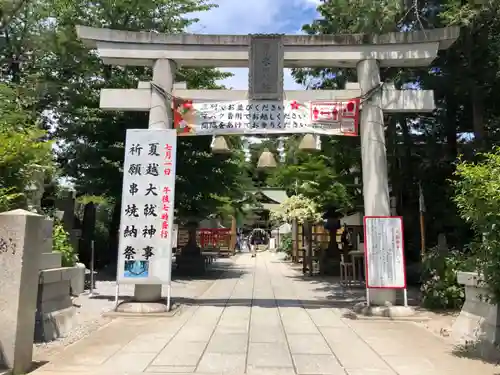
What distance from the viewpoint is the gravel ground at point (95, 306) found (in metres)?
6.53

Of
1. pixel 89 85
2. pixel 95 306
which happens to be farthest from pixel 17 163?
pixel 89 85

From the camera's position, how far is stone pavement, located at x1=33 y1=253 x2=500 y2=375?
557cm

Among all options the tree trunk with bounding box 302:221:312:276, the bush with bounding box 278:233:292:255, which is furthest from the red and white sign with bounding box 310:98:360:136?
the bush with bounding box 278:233:292:255

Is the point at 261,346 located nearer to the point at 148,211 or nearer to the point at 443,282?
the point at 148,211

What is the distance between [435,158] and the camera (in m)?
12.7

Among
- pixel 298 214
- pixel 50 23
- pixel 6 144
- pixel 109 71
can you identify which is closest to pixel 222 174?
pixel 298 214

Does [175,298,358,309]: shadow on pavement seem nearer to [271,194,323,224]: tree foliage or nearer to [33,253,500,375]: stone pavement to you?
[33,253,500,375]: stone pavement

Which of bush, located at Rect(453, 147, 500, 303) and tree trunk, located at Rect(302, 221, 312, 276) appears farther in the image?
tree trunk, located at Rect(302, 221, 312, 276)

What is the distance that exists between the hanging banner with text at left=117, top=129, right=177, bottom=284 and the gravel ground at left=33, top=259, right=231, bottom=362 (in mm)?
1008

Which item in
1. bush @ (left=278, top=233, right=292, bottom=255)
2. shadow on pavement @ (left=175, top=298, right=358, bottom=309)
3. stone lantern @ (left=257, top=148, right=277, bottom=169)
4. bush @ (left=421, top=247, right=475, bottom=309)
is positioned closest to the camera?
bush @ (left=421, top=247, right=475, bottom=309)

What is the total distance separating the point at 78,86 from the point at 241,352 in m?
13.1

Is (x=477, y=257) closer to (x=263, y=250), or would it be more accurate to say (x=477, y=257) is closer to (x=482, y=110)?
(x=482, y=110)

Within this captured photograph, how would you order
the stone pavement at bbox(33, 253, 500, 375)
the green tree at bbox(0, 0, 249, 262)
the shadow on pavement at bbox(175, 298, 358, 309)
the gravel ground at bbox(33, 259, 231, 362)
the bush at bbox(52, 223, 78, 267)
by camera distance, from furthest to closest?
the green tree at bbox(0, 0, 249, 262) < the shadow on pavement at bbox(175, 298, 358, 309) < the bush at bbox(52, 223, 78, 267) < the gravel ground at bbox(33, 259, 231, 362) < the stone pavement at bbox(33, 253, 500, 375)

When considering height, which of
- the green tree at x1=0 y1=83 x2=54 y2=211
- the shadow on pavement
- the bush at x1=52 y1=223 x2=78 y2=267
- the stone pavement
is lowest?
the stone pavement
